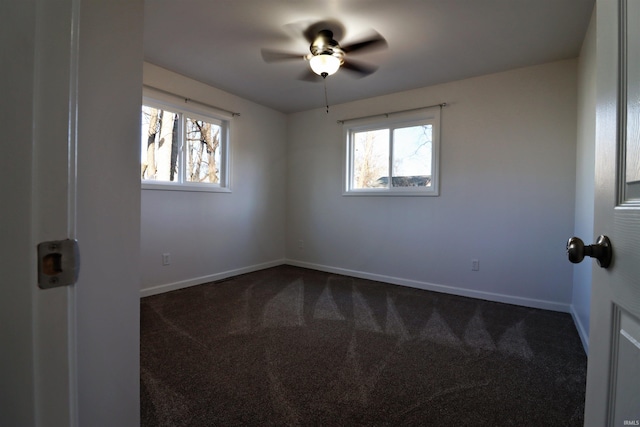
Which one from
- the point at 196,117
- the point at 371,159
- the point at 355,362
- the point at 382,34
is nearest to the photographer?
the point at 355,362

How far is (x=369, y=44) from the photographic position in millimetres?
2367

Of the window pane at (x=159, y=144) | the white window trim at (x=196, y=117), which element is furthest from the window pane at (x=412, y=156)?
the window pane at (x=159, y=144)

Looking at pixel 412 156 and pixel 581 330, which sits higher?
pixel 412 156

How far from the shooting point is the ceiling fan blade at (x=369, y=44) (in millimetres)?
2297

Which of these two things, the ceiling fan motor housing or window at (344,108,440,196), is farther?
window at (344,108,440,196)

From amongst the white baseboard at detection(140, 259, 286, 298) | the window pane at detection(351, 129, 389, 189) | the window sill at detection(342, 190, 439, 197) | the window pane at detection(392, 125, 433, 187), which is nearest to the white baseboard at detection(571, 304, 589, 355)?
the window sill at detection(342, 190, 439, 197)

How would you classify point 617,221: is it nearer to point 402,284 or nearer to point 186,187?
point 402,284

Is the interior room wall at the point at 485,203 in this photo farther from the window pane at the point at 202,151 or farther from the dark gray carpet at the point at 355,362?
the window pane at the point at 202,151

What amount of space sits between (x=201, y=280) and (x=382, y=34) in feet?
11.1

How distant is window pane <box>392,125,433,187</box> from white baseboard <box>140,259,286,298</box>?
2.36 meters

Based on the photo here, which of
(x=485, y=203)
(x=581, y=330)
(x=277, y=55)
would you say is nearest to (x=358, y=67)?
(x=277, y=55)

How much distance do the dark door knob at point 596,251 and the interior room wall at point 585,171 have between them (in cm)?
180

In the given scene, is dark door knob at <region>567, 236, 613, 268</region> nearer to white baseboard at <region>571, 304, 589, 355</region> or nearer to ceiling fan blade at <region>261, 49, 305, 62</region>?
white baseboard at <region>571, 304, 589, 355</region>

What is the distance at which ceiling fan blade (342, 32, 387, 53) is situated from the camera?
230 cm
